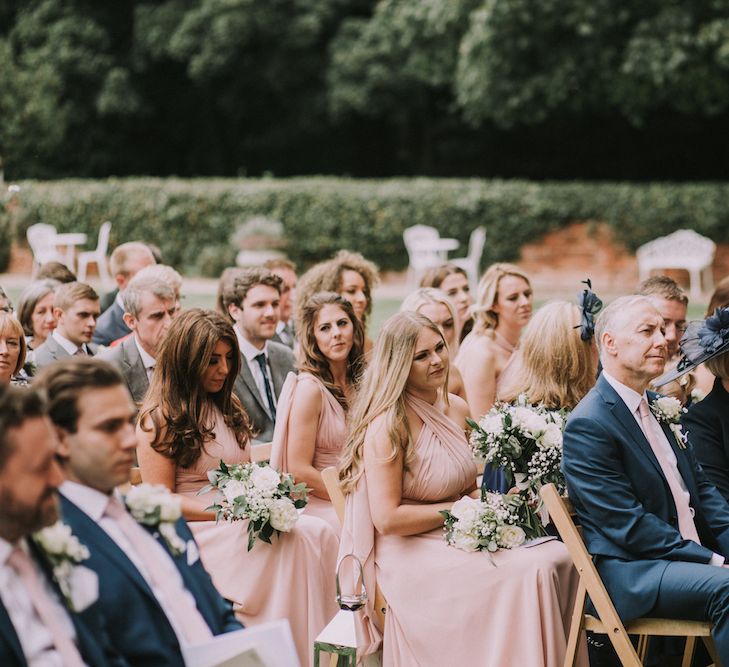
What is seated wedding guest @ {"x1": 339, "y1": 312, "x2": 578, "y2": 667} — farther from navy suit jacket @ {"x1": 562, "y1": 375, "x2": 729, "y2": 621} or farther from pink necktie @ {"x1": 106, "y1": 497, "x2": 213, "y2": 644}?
pink necktie @ {"x1": 106, "y1": 497, "x2": 213, "y2": 644}

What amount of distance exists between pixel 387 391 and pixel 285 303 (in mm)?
4068

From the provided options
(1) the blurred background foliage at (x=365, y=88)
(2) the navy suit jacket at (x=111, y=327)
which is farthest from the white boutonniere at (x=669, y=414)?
(1) the blurred background foliage at (x=365, y=88)

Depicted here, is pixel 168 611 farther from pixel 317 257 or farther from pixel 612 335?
pixel 317 257

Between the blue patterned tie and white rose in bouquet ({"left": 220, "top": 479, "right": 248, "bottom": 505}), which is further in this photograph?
the blue patterned tie

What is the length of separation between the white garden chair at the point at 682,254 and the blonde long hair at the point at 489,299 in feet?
50.2

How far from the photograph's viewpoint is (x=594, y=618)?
14.5 feet

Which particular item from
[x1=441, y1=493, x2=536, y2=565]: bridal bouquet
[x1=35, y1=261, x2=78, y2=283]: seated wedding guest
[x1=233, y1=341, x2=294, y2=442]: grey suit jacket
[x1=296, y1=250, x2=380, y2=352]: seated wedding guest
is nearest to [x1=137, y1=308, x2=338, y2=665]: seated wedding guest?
[x1=441, y1=493, x2=536, y2=565]: bridal bouquet

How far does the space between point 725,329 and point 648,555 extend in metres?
1.16

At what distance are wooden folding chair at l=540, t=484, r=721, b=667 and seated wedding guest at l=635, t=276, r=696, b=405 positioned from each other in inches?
79.5

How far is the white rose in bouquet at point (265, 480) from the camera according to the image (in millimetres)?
4820

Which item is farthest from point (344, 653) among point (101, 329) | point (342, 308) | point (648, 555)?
point (101, 329)

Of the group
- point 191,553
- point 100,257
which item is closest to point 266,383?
point 191,553

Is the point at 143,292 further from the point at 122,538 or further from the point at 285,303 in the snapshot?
the point at 122,538

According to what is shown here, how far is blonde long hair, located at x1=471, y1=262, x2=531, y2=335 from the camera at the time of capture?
7.12 meters
